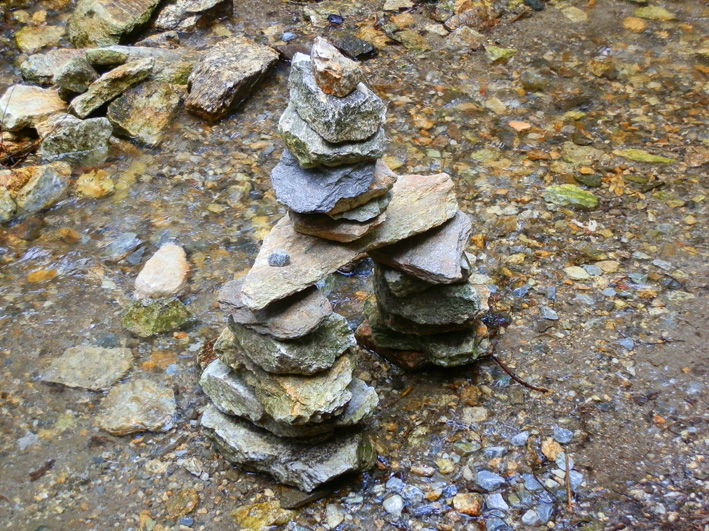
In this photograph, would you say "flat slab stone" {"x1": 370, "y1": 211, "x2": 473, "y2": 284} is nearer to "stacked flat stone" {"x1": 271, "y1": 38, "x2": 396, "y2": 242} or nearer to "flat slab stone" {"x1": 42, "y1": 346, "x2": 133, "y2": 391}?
"stacked flat stone" {"x1": 271, "y1": 38, "x2": 396, "y2": 242}

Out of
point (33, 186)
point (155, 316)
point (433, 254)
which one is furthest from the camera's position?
point (33, 186)

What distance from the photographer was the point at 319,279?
140 inches

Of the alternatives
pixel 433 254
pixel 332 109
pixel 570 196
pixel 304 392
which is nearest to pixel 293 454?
pixel 304 392

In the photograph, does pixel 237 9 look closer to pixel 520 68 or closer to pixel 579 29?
pixel 520 68

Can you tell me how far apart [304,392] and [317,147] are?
1.24 m

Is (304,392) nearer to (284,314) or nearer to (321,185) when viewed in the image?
(284,314)

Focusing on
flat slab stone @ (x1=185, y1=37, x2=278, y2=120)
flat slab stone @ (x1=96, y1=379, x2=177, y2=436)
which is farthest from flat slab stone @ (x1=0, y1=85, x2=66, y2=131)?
flat slab stone @ (x1=96, y1=379, x2=177, y2=436)

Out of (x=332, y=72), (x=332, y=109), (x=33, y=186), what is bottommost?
(x=33, y=186)

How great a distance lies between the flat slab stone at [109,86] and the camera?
6758 mm

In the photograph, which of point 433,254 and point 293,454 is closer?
point 293,454

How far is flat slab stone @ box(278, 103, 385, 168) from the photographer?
3.35 metres

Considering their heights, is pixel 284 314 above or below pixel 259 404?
above

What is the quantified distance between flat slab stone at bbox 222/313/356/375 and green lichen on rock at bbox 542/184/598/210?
9.26ft

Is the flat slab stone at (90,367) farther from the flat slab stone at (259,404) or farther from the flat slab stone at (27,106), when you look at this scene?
the flat slab stone at (27,106)
